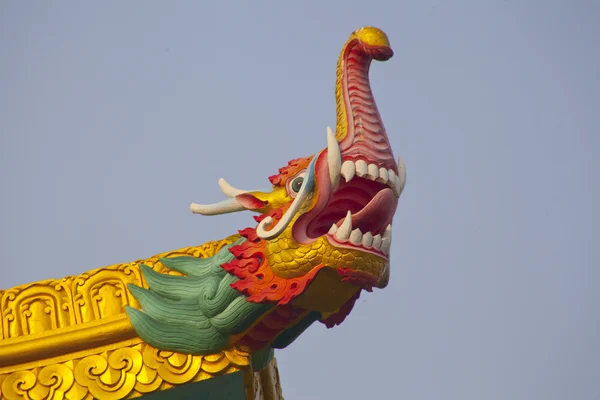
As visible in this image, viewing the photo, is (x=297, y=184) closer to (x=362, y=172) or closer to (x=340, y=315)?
(x=362, y=172)

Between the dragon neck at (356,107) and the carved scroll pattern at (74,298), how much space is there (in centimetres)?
97

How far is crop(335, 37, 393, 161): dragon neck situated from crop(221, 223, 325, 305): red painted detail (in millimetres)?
709

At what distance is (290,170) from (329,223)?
0.39m

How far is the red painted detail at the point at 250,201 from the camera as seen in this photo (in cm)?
937

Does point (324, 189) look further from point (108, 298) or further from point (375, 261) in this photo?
point (108, 298)

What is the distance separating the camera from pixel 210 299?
930 cm

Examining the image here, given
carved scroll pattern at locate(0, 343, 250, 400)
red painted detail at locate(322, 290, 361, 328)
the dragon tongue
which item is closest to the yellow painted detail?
the dragon tongue

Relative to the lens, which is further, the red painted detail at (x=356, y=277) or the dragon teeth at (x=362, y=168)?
the dragon teeth at (x=362, y=168)

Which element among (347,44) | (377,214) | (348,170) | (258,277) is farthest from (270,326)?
(347,44)

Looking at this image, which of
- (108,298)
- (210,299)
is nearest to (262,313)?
(210,299)

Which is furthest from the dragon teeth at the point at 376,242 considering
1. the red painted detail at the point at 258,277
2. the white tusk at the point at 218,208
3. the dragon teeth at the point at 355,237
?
the white tusk at the point at 218,208

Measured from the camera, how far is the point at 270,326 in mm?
9328

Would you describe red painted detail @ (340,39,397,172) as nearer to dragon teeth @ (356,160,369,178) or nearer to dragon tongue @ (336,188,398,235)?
dragon teeth @ (356,160,369,178)

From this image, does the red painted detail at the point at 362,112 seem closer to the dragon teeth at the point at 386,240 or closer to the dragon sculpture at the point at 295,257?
the dragon sculpture at the point at 295,257
